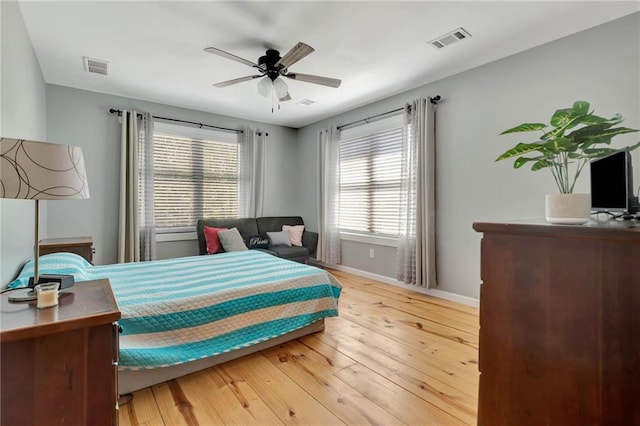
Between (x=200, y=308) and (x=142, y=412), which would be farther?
(x=200, y=308)

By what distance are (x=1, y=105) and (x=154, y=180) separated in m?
2.72

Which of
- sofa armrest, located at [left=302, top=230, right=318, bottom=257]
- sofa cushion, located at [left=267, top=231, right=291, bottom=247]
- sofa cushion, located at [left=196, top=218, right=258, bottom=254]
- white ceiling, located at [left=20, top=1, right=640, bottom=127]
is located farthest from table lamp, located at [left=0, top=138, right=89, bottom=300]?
sofa armrest, located at [left=302, top=230, right=318, bottom=257]

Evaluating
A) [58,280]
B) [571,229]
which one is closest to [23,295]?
[58,280]

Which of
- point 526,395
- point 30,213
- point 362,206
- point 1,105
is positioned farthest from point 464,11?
point 30,213

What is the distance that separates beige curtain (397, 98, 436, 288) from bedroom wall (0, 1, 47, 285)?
3559 millimetres

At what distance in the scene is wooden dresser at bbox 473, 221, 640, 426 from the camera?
829 millimetres

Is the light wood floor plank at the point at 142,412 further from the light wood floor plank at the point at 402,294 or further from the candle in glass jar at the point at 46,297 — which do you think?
the light wood floor plank at the point at 402,294

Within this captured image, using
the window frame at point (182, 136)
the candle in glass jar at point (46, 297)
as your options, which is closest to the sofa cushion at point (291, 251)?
the window frame at point (182, 136)

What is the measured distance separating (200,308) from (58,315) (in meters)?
1.04

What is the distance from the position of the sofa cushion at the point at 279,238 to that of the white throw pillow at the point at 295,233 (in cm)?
12

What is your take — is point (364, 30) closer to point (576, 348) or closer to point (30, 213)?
point (576, 348)

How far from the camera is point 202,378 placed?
1.94 m

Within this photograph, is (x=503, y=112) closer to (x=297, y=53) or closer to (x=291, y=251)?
(x=297, y=53)

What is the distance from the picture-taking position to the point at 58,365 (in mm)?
930
